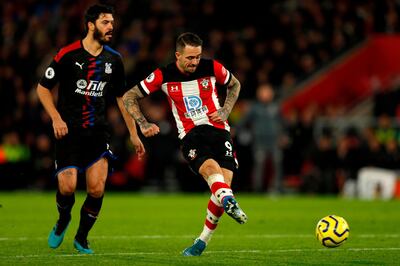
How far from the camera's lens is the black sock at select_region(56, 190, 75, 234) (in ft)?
31.8

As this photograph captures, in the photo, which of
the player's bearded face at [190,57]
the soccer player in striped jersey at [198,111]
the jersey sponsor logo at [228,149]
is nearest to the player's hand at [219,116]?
the soccer player in striped jersey at [198,111]

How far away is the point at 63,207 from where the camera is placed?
9.73 metres

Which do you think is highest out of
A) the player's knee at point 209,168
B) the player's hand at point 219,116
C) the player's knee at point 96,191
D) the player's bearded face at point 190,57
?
the player's bearded face at point 190,57

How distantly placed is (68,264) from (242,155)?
14628mm

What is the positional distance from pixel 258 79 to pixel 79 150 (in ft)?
48.5

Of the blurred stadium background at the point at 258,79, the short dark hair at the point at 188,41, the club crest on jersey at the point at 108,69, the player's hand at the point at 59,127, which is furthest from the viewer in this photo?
the blurred stadium background at the point at 258,79

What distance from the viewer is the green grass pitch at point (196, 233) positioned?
916 cm

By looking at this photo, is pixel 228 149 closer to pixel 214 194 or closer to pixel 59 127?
pixel 214 194

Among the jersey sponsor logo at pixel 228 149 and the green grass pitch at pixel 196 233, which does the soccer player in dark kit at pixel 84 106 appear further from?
the jersey sponsor logo at pixel 228 149

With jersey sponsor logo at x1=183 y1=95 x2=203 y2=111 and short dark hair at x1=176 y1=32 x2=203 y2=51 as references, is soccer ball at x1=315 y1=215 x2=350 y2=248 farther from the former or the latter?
short dark hair at x1=176 y1=32 x2=203 y2=51

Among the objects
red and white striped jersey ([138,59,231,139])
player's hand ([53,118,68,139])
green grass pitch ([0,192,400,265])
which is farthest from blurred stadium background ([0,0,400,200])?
player's hand ([53,118,68,139])

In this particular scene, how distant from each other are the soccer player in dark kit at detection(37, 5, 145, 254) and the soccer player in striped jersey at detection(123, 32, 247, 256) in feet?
1.20

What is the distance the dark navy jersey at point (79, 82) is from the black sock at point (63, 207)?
700 mm

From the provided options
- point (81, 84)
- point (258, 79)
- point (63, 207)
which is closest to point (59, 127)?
point (81, 84)
